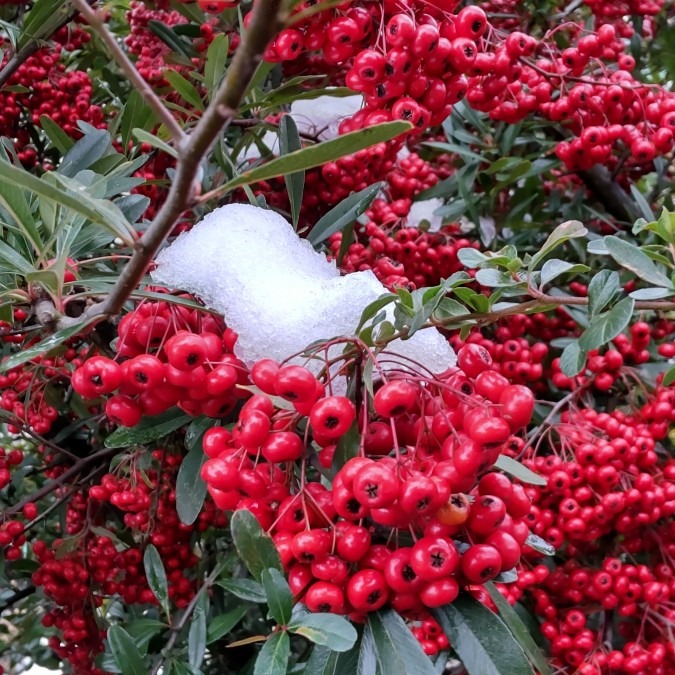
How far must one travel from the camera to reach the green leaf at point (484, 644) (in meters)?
0.82

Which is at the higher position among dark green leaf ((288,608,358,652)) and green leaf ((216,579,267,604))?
dark green leaf ((288,608,358,652))

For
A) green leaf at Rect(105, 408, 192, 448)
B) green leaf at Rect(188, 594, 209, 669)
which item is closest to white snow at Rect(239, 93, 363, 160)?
green leaf at Rect(105, 408, 192, 448)

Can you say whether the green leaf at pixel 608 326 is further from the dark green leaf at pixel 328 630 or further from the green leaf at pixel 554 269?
the dark green leaf at pixel 328 630

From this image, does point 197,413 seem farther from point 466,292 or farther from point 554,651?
point 554,651

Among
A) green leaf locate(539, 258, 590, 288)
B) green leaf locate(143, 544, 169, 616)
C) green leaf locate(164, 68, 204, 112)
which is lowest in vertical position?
green leaf locate(143, 544, 169, 616)

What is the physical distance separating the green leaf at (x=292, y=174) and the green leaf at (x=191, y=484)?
1.62ft

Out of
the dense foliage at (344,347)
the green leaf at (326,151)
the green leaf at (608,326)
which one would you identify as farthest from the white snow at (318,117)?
the green leaf at (326,151)

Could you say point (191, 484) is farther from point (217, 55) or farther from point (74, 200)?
point (217, 55)

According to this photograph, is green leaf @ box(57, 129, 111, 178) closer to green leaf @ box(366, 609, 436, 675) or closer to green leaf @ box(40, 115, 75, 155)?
green leaf @ box(40, 115, 75, 155)

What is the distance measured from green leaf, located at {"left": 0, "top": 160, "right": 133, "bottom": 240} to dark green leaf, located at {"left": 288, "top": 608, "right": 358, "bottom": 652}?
0.50 m

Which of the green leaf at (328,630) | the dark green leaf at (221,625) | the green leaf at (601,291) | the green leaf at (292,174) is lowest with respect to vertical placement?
the dark green leaf at (221,625)

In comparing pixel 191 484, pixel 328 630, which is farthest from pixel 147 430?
pixel 328 630

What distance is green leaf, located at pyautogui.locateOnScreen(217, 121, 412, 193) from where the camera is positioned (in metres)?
0.62

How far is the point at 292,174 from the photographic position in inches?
52.7
